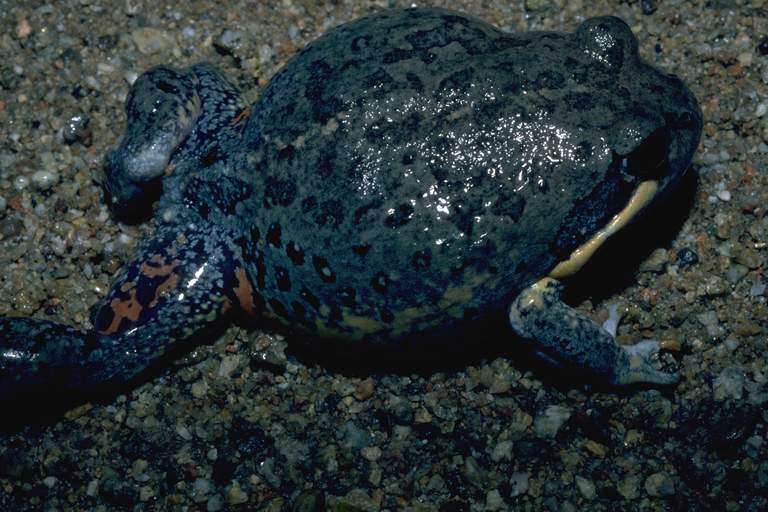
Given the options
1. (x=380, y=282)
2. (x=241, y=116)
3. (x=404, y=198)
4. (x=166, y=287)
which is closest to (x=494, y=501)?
(x=380, y=282)

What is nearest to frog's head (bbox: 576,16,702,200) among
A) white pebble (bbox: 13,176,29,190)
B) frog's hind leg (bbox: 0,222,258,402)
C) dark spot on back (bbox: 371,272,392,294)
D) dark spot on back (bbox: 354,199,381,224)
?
dark spot on back (bbox: 354,199,381,224)

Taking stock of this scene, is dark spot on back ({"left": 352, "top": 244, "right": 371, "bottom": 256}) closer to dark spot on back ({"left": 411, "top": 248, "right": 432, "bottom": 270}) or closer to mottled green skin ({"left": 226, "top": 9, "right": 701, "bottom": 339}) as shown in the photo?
mottled green skin ({"left": 226, "top": 9, "right": 701, "bottom": 339})

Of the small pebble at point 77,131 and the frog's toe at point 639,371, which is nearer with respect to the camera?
the frog's toe at point 639,371

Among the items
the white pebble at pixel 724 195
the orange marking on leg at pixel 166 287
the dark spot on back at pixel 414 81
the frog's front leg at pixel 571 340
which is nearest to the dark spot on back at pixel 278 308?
the orange marking on leg at pixel 166 287

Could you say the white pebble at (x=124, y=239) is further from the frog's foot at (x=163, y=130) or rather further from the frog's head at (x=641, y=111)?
the frog's head at (x=641, y=111)

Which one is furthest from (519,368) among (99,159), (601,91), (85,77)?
(85,77)

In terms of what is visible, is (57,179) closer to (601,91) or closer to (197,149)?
(197,149)

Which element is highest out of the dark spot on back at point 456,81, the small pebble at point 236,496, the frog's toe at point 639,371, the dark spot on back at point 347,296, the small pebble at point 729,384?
the dark spot on back at point 456,81
